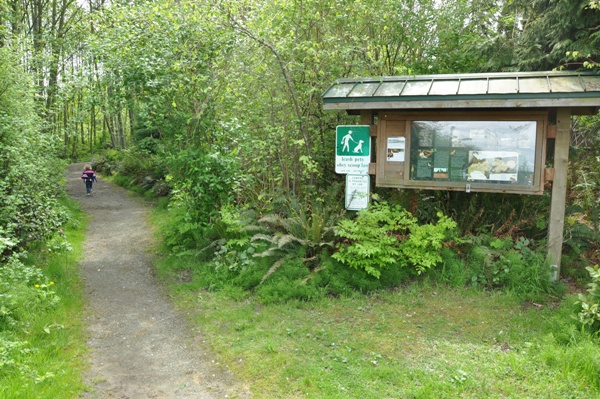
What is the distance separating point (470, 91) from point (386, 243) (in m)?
2.53

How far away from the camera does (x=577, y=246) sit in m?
7.74

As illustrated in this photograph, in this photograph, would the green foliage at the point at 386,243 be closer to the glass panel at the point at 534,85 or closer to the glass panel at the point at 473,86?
the glass panel at the point at 473,86

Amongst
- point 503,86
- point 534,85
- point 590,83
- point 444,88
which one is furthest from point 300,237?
point 590,83

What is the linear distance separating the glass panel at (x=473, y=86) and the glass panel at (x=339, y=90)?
1718 mm

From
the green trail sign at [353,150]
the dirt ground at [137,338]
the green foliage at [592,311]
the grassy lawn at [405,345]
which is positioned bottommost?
the dirt ground at [137,338]

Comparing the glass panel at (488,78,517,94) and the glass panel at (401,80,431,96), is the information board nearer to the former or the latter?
the glass panel at (401,80,431,96)

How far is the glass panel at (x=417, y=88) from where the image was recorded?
23.4 feet

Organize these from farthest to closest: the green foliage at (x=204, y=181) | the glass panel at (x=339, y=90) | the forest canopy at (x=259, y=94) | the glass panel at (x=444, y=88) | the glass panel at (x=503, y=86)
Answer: the green foliage at (x=204, y=181) < the forest canopy at (x=259, y=94) < the glass panel at (x=339, y=90) < the glass panel at (x=444, y=88) < the glass panel at (x=503, y=86)

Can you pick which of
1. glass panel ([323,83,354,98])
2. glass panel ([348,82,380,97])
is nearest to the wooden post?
glass panel ([348,82,380,97])

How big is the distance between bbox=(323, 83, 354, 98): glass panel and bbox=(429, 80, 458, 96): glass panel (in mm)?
1317

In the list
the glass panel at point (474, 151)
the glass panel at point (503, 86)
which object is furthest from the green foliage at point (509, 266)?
the glass panel at point (503, 86)

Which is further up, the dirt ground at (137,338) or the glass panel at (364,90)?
the glass panel at (364,90)

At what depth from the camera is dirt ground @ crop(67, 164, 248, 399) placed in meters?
4.86

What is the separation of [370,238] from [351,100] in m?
2.15
